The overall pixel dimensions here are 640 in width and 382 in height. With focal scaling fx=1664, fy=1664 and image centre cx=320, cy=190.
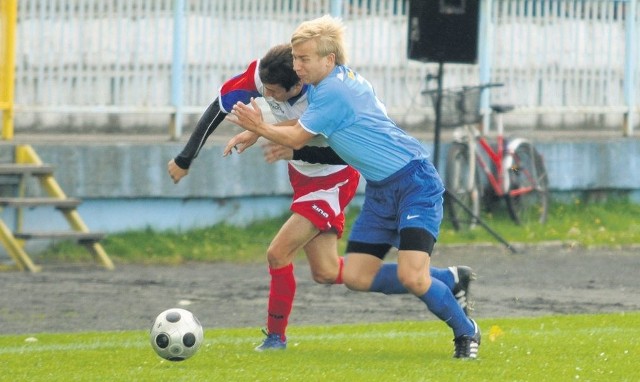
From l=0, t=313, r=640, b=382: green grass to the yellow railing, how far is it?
4998 millimetres

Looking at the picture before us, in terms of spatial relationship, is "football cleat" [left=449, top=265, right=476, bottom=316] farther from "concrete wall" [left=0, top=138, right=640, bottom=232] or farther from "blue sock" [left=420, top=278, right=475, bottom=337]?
"concrete wall" [left=0, top=138, right=640, bottom=232]

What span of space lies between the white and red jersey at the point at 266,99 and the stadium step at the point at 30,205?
5066 mm

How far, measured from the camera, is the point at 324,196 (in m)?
9.77

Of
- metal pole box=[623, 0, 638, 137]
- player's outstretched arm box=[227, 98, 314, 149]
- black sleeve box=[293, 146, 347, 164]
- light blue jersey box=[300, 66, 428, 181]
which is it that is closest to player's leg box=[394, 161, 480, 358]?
light blue jersey box=[300, 66, 428, 181]

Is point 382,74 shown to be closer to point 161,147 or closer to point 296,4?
point 296,4

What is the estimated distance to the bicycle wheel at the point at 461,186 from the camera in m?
16.9

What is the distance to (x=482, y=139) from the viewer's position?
57.8 ft

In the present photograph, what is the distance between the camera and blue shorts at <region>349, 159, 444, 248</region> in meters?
8.95

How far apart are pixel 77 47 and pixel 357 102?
23.7 ft

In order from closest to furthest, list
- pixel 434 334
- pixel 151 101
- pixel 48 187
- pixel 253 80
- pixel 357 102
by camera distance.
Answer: pixel 357 102 → pixel 253 80 → pixel 434 334 → pixel 48 187 → pixel 151 101

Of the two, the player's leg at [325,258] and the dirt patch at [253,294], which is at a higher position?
the player's leg at [325,258]

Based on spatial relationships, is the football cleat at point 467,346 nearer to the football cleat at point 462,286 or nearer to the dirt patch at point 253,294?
the football cleat at point 462,286

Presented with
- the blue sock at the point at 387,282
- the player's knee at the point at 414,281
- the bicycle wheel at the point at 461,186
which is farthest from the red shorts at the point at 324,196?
the bicycle wheel at the point at 461,186

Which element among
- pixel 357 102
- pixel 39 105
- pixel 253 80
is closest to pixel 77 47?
pixel 39 105
